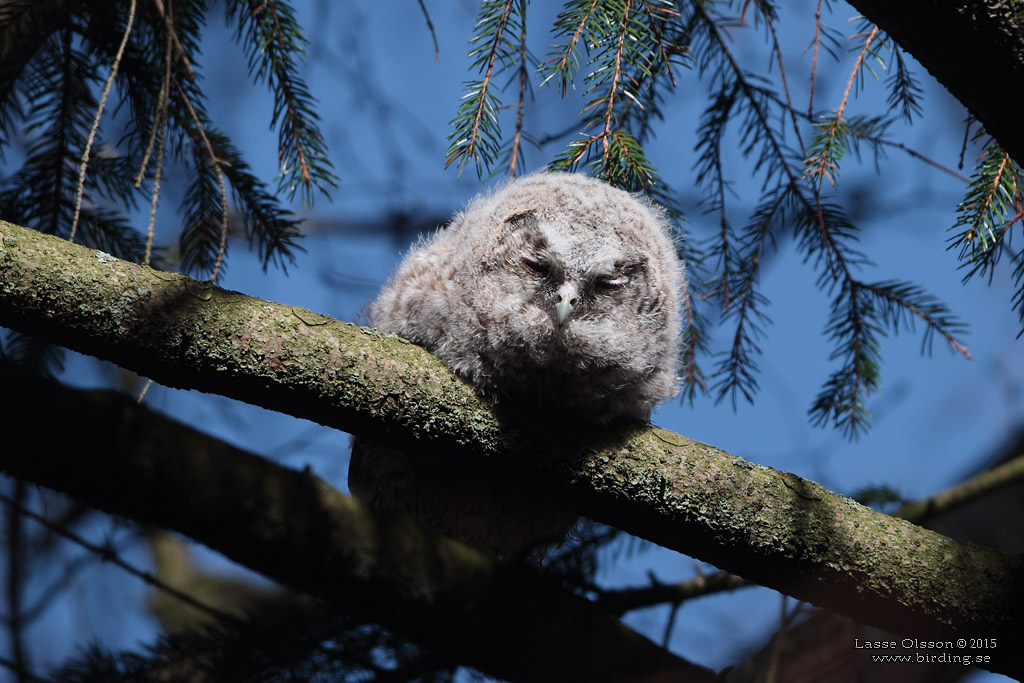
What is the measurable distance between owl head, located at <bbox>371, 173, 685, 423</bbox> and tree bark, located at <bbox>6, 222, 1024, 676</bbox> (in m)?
0.16

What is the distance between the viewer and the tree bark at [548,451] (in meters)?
1.58

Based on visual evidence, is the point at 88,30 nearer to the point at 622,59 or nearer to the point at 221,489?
the point at 622,59

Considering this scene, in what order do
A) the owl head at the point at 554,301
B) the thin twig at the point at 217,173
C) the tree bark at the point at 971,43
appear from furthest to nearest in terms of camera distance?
1. the thin twig at the point at 217,173
2. the owl head at the point at 554,301
3. the tree bark at the point at 971,43

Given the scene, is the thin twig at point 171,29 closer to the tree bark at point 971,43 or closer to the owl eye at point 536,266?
the owl eye at point 536,266

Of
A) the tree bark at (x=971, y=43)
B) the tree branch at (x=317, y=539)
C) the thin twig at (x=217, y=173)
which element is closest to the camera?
the tree branch at (x=317, y=539)

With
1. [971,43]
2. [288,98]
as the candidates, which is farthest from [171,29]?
[971,43]

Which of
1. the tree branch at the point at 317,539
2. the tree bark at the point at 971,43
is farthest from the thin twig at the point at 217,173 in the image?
the tree bark at the point at 971,43

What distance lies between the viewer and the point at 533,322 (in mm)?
2033

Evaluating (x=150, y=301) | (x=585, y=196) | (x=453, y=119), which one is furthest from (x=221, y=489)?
(x=585, y=196)

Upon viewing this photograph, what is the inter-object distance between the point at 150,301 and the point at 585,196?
125 cm

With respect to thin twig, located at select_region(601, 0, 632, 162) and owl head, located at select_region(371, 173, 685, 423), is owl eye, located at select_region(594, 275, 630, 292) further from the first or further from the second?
thin twig, located at select_region(601, 0, 632, 162)

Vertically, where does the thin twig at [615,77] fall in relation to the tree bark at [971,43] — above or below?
above

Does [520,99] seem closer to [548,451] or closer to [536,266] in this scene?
[536,266]

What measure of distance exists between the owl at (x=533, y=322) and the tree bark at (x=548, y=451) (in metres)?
0.16
